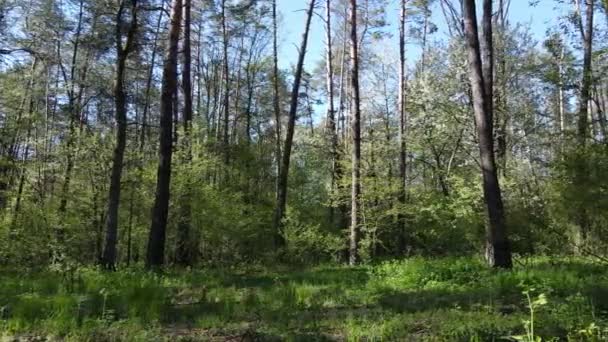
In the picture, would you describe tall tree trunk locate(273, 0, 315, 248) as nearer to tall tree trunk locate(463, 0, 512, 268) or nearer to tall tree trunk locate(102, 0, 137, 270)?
tall tree trunk locate(102, 0, 137, 270)

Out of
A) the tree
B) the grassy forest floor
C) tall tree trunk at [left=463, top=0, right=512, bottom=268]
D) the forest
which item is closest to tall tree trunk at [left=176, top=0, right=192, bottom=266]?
the forest

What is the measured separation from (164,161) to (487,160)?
7.04 meters

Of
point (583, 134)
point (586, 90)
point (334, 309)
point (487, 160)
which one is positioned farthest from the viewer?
point (586, 90)

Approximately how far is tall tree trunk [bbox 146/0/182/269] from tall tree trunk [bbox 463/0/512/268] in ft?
21.5

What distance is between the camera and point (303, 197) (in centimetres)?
2659

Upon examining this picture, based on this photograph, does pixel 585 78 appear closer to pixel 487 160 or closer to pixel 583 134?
pixel 583 134

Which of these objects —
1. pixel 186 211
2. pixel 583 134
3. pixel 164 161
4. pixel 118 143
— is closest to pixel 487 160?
pixel 583 134

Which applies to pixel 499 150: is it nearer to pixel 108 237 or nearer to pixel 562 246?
pixel 562 246

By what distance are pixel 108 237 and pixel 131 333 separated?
810 cm

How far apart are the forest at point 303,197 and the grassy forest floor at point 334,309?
0.04 metres

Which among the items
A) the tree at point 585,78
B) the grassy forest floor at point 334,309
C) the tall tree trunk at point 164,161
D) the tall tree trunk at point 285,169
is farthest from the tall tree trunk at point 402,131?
the grassy forest floor at point 334,309

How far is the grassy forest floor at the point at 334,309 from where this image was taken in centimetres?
450

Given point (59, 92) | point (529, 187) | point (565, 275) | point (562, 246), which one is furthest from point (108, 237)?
point (59, 92)

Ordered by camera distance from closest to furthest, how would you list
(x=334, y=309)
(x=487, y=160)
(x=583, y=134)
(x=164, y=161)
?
(x=334, y=309), (x=487, y=160), (x=164, y=161), (x=583, y=134)
